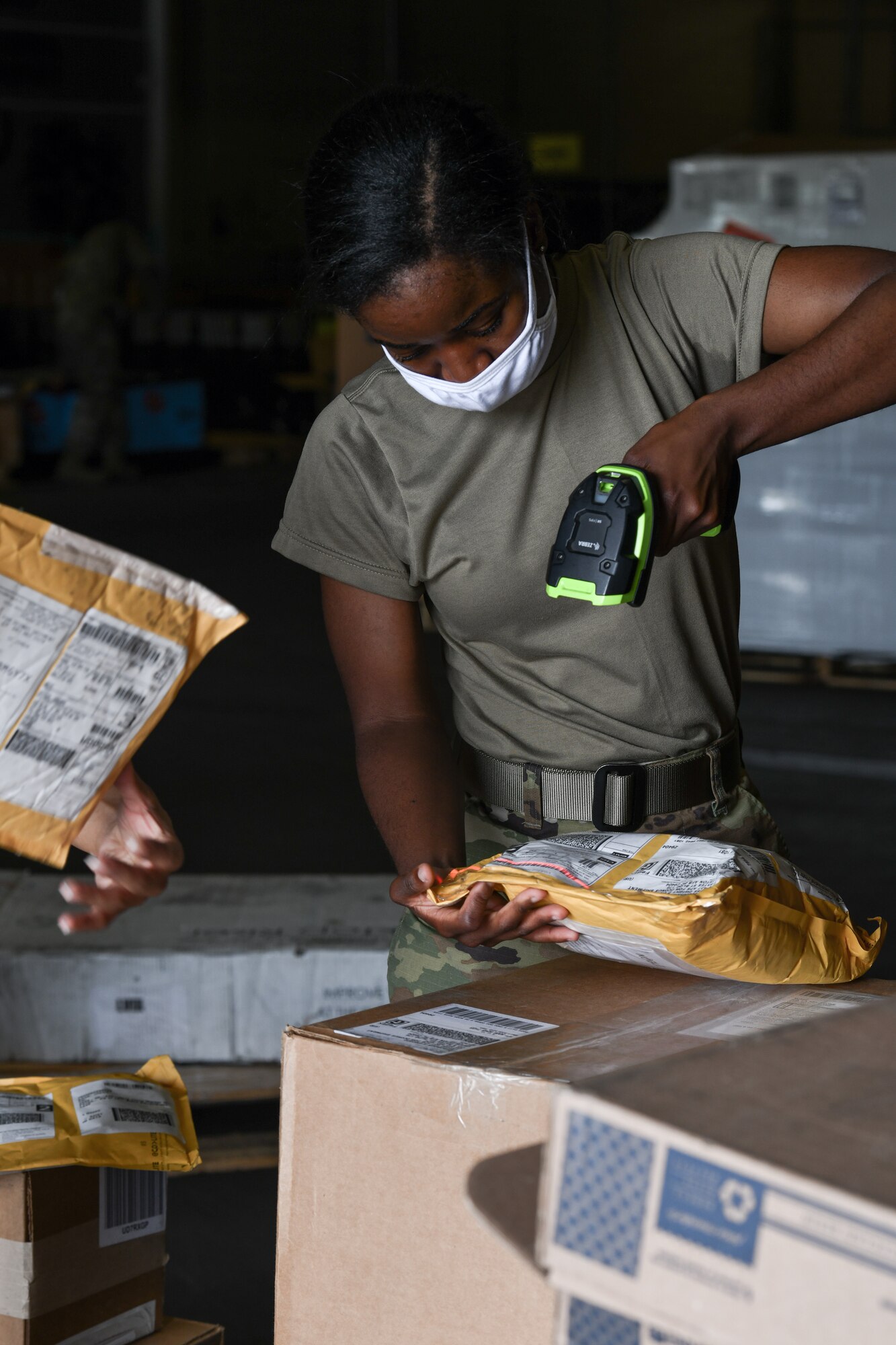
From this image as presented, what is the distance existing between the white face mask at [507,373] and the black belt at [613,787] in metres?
0.38

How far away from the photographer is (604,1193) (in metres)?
0.65

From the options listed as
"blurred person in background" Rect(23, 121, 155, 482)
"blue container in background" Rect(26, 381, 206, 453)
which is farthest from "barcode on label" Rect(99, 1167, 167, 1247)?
"blue container in background" Rect(26, 381, 206, 453)

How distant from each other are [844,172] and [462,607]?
4.05 metres

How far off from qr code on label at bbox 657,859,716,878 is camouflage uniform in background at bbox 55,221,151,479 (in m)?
9.17

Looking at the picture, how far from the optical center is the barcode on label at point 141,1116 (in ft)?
4.63

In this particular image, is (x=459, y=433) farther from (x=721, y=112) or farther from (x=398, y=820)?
(x=721, y=112)

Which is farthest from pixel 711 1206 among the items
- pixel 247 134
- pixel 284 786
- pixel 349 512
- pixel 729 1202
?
pixel 247 134

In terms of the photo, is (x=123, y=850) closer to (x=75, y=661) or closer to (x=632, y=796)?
Answer: (x=75, y=661)

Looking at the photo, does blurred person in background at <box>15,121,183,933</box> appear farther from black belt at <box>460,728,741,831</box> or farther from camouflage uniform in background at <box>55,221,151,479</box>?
black belt at <box>460,728,741,831</box>

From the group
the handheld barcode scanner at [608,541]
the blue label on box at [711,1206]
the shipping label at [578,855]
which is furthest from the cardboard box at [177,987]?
the blue label on box at [711,1206]

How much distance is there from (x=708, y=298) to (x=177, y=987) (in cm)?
151

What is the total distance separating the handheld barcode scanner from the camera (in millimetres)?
1151

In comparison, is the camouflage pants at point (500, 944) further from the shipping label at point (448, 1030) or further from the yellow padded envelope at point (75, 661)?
the yellow padded envelope at point (75, 661)

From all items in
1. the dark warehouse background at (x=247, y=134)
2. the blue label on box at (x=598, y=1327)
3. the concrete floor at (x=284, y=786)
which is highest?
the dark warehouse background at (x=247, y=134)
